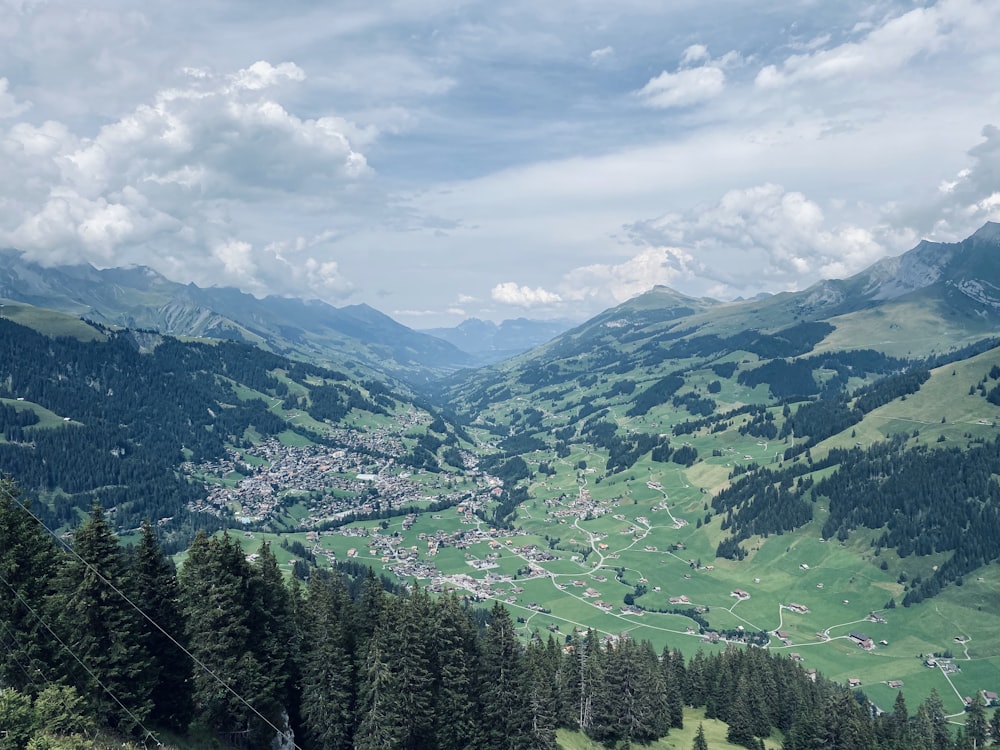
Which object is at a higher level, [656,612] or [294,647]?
[294,647]

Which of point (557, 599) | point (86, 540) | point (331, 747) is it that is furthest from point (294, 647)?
point (557, 599)

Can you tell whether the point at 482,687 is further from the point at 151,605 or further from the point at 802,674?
the point at 802,674

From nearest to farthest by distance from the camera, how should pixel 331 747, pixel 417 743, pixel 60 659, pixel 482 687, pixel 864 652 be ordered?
1. pixel 60 659
2. pixel 331 747
3. pixel 417 743
4. pixel 482 687
5. pixel 864 652

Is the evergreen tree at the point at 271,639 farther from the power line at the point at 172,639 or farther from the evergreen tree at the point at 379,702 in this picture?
the evergreen tree at the point at 379,702

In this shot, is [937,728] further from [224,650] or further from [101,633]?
[101,633]

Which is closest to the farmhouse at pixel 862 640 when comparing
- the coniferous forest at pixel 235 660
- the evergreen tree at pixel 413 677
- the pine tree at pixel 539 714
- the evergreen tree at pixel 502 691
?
the coniferous forest at pixel 235 660

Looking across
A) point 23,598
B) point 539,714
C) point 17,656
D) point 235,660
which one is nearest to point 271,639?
point 235,660
